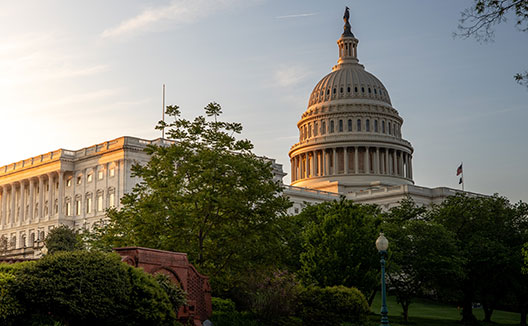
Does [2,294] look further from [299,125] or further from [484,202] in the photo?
[299,125]

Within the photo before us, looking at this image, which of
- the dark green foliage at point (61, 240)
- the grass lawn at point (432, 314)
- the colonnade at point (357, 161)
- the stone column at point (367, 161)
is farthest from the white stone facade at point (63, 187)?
the stone column at point (367, 161)

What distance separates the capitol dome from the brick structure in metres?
121

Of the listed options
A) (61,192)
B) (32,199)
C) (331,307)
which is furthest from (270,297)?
(32,199)

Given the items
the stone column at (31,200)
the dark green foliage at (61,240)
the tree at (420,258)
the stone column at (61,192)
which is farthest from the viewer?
the stone column at (31,200)

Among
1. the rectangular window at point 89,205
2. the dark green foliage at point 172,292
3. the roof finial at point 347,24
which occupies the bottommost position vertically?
the dark green foliage at point 172,292

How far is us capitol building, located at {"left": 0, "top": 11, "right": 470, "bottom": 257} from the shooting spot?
112 m

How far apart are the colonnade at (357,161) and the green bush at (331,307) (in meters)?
119

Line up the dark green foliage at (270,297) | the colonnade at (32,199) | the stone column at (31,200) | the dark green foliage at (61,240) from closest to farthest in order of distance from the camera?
the dark green foliage at (270,297) < the dark green foliage at (61,240) < the colonnade at (32,199) < the stone column at (31,200)

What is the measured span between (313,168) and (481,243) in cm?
9981

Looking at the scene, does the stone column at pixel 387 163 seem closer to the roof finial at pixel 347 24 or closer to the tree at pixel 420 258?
the roof finial at pixel 347 24

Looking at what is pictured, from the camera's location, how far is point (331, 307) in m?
39.7

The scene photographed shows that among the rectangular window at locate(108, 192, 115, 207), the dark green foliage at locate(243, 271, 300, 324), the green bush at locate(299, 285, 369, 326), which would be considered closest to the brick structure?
the dark green foliage at locate(243, 271, 300, 324)

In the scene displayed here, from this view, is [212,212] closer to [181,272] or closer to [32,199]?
[181,272]

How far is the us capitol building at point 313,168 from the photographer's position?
112188mm
